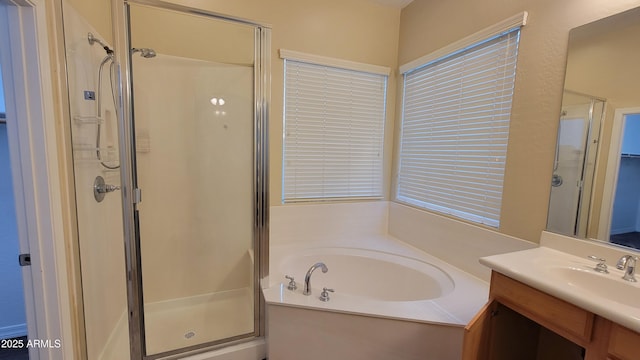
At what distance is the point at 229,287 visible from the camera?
7.93ft

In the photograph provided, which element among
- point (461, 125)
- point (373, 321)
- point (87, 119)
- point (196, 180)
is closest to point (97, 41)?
point (87, 119)

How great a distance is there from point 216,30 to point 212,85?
1.66 ft

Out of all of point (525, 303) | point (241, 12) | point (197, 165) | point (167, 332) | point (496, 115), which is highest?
point (241, 12)

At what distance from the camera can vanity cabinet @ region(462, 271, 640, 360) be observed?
0.90 metres

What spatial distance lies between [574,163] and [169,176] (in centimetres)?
270

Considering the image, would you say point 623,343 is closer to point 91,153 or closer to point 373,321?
point 373,321

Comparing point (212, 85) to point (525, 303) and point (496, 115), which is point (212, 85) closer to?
point (496, 115)

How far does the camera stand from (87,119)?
4.63ft

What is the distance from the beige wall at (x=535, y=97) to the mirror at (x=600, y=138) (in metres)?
0.05

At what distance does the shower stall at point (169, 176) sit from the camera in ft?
4.85

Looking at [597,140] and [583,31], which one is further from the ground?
[583,31]

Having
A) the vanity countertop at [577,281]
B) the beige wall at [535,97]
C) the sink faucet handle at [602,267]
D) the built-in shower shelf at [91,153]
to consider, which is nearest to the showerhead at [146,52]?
the built-in shower shelf at [91,153]

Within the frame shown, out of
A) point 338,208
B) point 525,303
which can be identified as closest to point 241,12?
point 338,208

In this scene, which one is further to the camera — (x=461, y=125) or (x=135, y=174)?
(x=461, y=125)
